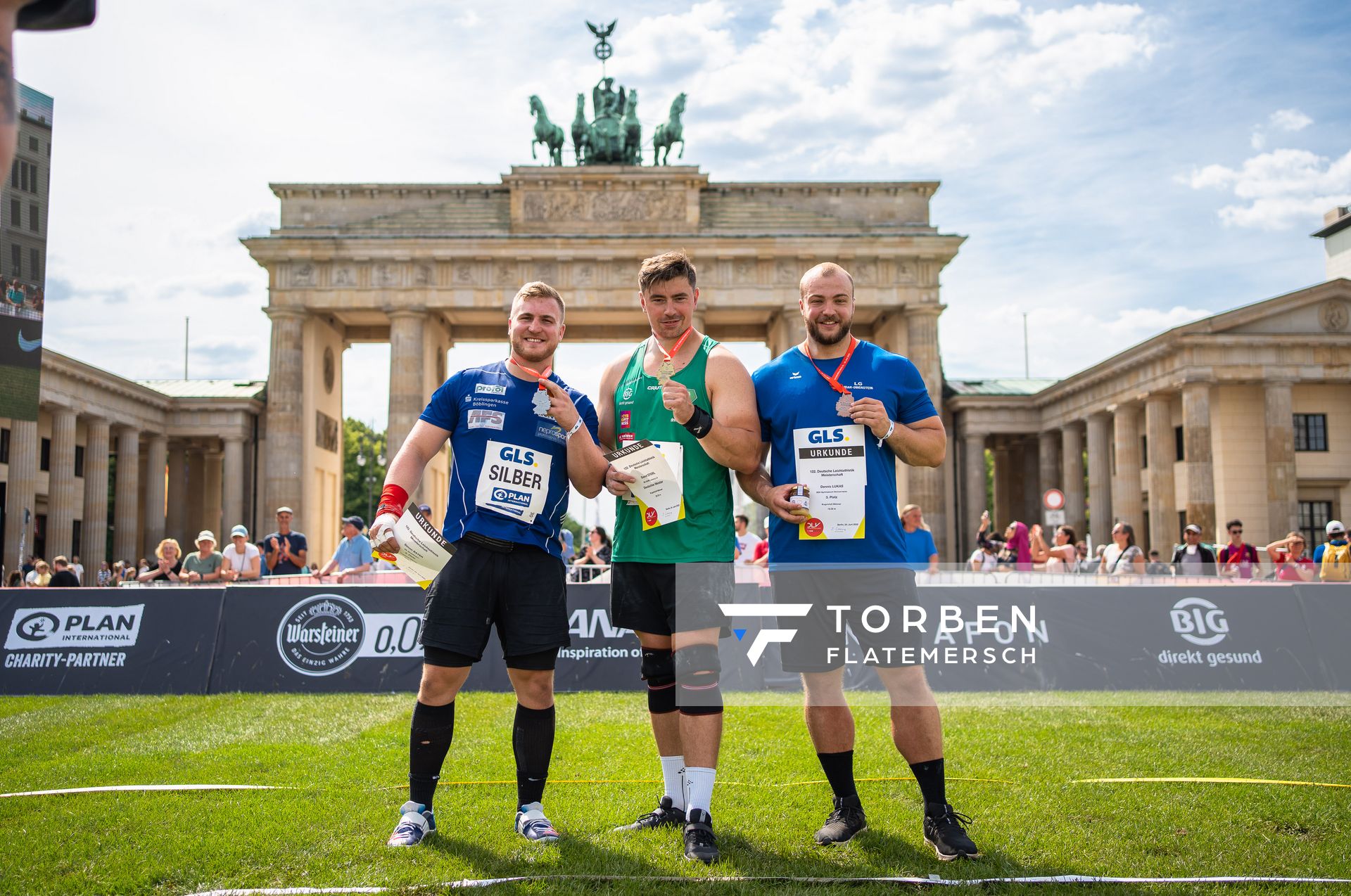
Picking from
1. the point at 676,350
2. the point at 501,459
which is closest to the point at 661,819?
the point at 501,459

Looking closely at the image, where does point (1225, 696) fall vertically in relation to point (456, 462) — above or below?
below

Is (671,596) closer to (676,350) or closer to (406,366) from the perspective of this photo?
(676,350)

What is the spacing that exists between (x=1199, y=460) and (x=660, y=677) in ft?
123

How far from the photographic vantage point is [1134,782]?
5816 millimetres

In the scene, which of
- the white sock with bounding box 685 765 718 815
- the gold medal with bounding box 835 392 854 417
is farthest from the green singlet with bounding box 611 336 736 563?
the white sock with bounding box 685 765 718 815

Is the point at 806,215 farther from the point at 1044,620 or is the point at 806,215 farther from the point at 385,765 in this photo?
the point at 385,765

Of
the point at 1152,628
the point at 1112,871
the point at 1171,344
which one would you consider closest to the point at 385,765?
the point at 1112,871

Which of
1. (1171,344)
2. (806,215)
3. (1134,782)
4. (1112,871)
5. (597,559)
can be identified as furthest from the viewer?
(806,215)

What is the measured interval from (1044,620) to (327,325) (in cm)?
4392

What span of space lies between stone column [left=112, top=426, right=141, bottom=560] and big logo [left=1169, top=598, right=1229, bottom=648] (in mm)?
45458

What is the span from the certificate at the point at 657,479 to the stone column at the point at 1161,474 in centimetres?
3953

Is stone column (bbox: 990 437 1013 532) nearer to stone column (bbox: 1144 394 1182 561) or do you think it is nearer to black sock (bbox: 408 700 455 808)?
stone column (bbox: 1144 394 1182 561)

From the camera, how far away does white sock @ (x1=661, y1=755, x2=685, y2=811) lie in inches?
197

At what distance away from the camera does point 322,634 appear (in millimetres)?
11359
